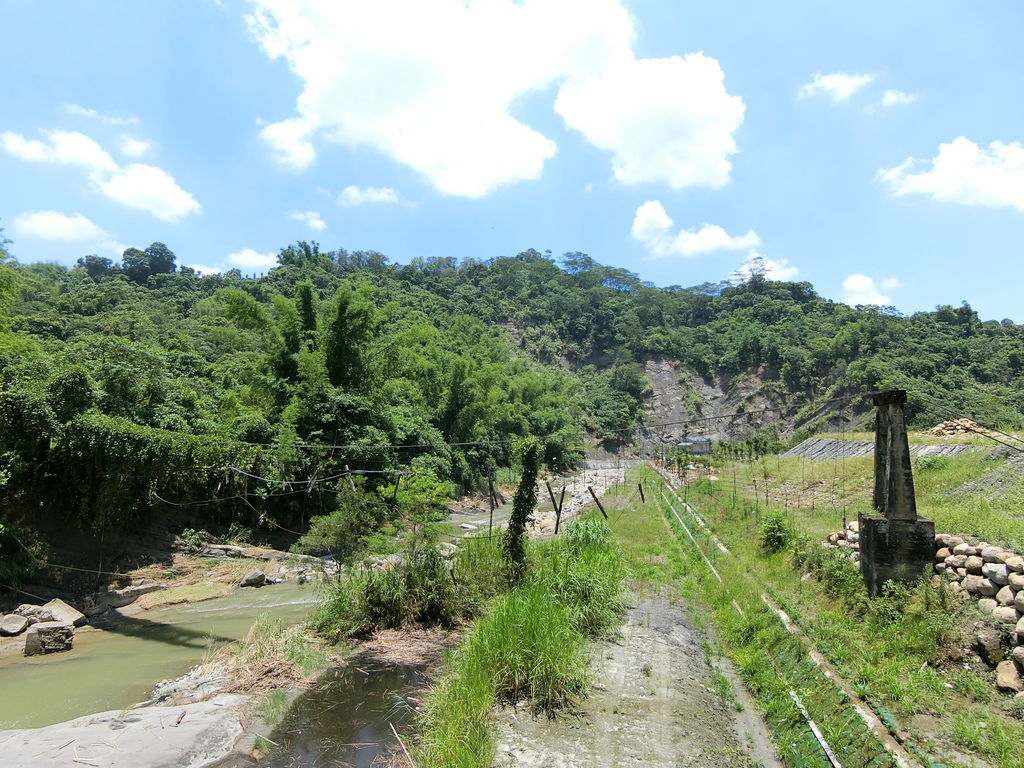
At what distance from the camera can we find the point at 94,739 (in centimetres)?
700

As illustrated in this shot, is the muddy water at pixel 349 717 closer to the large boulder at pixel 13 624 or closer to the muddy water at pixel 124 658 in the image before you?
the muddy water at pixel 124 658

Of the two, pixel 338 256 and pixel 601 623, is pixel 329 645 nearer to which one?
pixel 601 623

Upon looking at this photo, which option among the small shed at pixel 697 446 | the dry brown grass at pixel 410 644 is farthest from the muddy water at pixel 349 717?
the small shed at pixel 697 446

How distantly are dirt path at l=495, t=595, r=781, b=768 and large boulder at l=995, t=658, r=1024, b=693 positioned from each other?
2743mm

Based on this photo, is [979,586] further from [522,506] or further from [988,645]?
[522,506]

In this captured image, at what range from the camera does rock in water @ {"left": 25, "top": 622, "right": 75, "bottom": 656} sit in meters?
11.0

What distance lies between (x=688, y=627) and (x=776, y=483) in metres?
18.7

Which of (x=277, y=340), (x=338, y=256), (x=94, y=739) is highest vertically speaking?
(x=338, y=256)

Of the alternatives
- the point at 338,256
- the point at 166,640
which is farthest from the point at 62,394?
the point at 338,256

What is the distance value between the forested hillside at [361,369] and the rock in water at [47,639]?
4489mm

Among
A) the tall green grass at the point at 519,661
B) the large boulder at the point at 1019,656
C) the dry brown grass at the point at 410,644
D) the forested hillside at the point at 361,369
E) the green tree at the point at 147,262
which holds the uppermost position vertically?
the green tree at the point at 147,262

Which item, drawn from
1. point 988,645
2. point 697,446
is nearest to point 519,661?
point 988,645

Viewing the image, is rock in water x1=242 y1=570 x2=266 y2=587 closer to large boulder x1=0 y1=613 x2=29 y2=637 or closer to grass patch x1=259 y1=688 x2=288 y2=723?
large boulder x1=0 y1=613 x2=29 y2=637

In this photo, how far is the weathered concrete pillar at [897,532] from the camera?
958cm
